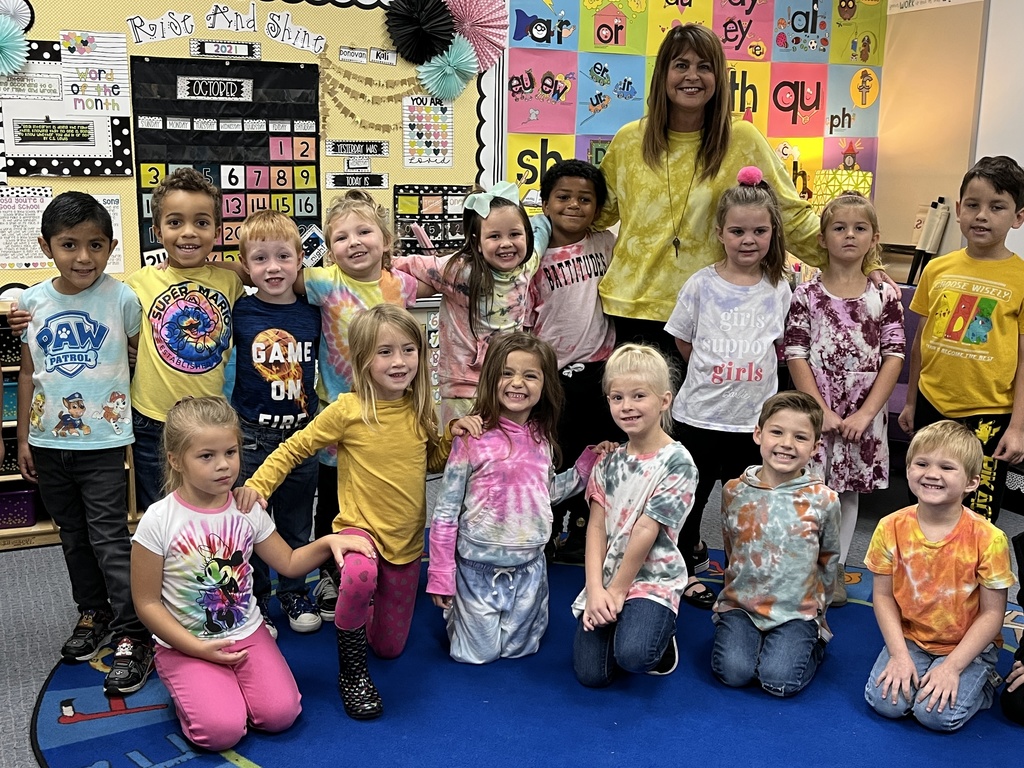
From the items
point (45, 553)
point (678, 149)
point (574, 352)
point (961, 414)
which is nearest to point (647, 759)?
point (574, 352)

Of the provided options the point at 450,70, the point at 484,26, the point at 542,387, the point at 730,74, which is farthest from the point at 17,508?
the point at 730,74

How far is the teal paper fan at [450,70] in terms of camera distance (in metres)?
4.08

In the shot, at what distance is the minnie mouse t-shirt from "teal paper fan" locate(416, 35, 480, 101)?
238 cm

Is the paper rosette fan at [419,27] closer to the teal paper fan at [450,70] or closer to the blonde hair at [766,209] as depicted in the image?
the teal paper fan at [450,70]

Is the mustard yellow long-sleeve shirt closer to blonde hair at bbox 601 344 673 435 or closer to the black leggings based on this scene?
blonde hair at bbox 601 344 673 435

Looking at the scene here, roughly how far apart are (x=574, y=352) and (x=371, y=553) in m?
0.95

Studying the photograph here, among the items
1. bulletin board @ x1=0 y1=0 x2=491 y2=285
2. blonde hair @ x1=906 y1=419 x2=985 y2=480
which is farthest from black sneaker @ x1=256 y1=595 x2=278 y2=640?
blonde hair @ x1=906 y1=419 x2=985 y2=480

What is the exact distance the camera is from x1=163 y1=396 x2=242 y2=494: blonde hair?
2.19 meters

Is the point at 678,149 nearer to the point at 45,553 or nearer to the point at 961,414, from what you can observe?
the point at 961,414

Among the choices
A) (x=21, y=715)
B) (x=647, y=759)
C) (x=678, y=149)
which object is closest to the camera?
(x=647, y=759)

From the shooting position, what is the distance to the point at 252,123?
3.82m

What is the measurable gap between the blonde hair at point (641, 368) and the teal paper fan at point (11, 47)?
240 cm

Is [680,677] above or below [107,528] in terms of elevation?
below

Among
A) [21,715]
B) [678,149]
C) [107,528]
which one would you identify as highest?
[678,149]
